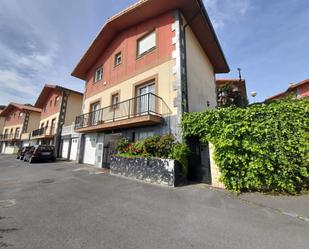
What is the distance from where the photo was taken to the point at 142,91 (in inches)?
390

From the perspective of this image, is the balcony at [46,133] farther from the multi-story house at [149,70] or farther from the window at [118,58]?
the window at [118,58]

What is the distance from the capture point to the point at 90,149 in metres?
13.1

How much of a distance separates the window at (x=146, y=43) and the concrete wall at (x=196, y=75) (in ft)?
6.76

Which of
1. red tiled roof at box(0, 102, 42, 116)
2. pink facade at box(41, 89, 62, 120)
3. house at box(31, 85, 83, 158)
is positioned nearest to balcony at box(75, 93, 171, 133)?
house at box(31, 85, 83, 158)

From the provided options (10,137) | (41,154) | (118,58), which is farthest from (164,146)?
(10,137)

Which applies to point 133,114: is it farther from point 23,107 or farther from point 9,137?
point 9,137

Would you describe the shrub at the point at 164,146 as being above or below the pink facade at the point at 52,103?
below

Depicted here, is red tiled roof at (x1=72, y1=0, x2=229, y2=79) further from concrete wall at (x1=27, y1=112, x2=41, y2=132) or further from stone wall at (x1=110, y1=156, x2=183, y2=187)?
concrete wall at (x1=27, y1=112, x2=41, y2=132)

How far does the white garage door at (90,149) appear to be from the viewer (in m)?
12.8

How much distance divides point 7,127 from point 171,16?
40.4m

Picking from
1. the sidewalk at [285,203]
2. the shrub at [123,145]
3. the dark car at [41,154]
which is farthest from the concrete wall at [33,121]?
the sidewalk at [285,203]

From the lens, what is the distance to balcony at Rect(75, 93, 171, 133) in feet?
26.1

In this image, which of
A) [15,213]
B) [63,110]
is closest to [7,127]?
[63,110]

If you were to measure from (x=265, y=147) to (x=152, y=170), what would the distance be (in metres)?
4.05
